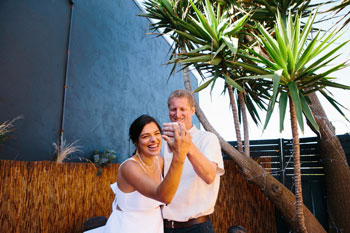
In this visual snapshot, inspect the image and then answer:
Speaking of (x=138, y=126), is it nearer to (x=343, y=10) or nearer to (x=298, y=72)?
(x=298, y=72)

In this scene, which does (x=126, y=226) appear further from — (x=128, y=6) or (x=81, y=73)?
(x=128, y=6)

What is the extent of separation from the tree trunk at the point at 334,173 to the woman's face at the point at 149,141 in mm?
2452

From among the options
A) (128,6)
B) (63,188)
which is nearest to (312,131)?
(63,188)

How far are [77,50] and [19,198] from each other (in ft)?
8.58

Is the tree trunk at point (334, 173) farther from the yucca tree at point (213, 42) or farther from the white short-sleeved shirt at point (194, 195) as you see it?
the white short-sleeved shirt at point (194, 195)

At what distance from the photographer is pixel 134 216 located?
112cm

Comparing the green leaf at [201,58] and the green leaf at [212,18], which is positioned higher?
the green leaf at [212,18]

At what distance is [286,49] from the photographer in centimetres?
220

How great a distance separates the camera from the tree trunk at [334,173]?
108 inches

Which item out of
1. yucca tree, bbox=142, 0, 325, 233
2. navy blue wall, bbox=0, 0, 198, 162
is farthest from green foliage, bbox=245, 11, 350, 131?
navy blue wall, bbox=0, 0, 198, 162

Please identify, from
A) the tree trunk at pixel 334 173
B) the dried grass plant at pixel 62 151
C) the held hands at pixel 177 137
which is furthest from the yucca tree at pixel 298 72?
the dried grass plant at pixel 62 151

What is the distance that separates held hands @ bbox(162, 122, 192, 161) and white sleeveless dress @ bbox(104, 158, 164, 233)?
0.49 m

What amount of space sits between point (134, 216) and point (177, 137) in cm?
61

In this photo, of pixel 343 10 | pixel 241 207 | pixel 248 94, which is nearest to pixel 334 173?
pixel 241 207
